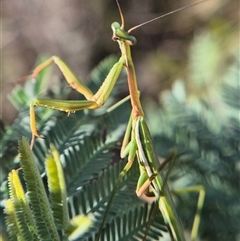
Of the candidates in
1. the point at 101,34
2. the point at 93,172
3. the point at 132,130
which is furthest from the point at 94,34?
the point at 93,172

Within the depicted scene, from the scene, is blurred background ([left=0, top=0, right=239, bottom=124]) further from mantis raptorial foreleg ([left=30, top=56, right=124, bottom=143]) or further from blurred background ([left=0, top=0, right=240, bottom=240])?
mantis raptorial foreleg ([left=30, top=56, right=124, bottom=143])

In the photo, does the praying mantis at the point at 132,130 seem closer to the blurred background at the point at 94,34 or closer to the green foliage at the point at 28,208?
the green foliage at the point at 28,208

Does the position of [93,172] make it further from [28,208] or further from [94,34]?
[94,34]

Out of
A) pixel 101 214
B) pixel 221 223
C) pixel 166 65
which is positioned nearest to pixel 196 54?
pixel 221 223

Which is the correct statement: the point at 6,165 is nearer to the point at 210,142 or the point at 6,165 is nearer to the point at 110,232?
the point at 110,232

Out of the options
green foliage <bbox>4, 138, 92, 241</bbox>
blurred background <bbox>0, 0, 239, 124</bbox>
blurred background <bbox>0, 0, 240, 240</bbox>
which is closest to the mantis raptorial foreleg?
green foliage <bbox>4, 138, 92, 241</bbox>

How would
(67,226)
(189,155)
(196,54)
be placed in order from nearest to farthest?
(67,226)
(189,155)
(196,54)

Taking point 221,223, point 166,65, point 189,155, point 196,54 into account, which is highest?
point 166,65
